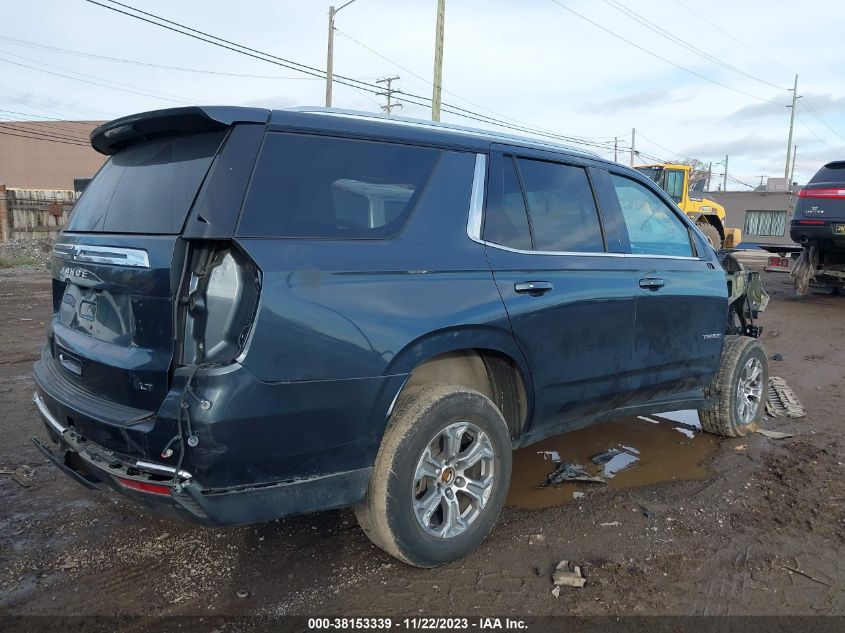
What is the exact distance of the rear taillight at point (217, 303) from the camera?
7.55 ft

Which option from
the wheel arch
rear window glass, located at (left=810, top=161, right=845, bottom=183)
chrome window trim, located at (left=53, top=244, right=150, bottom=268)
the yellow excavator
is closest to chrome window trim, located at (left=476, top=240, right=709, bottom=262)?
the wheel arch

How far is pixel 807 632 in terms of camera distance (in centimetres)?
252

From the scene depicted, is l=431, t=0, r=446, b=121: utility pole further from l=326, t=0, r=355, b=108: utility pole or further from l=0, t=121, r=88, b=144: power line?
l=0, t=121, r=88, b=144: power line

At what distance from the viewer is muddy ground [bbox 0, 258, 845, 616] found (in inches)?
106

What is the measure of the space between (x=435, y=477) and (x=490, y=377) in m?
0.66

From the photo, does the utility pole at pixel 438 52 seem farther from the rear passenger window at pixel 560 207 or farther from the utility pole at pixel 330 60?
the rear passenger window at pixel 560 207

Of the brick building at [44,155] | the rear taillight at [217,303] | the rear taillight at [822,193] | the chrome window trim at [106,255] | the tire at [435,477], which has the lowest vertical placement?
the tire at [435,477]

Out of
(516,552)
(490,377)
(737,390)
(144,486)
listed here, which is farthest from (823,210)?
(144,486)

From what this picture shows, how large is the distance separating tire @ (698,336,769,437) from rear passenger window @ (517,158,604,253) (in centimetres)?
167

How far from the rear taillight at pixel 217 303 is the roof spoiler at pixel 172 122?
0.51 meters

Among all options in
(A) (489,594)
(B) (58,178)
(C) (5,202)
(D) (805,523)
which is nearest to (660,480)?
(D) (805,523)

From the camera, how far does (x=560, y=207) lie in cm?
356

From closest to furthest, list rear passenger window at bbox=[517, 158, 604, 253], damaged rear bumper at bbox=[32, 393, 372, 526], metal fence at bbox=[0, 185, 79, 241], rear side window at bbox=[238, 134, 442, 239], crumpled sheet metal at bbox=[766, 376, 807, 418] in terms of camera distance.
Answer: damaged rear bumper at bbox=[32, 393, 372, 526] → rear side window at bbox=[238, 134, 442, 239] → rear passenger window at bbox=[517, 158, 604, 253] → crumpled sheet metal at bbox=[766, 376, 807, 418] → metal fence at bbox=[0, 185, 79, 241]

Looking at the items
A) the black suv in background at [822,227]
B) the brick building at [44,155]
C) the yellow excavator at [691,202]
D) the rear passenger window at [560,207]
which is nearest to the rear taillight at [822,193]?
the black suv in background at [822,227]
